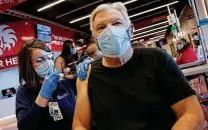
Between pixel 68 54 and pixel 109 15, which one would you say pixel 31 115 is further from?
pixel 68 54

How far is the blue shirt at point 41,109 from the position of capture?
1.81 m

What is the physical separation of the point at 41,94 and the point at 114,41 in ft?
1.89

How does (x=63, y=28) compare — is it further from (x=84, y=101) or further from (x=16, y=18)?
(x=84, y=101)

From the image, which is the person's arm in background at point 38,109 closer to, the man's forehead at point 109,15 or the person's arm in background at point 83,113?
the person's arm in background at point 83,113

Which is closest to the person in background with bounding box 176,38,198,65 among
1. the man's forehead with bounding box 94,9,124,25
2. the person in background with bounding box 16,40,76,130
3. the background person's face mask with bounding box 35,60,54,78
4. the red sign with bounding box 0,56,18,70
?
the red sign with bounding box 0,56,18,70

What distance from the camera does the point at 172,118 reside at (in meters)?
1.59

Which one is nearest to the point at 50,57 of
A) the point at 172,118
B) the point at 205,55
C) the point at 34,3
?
the point at 172,118

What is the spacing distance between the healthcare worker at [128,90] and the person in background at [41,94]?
0.69ft

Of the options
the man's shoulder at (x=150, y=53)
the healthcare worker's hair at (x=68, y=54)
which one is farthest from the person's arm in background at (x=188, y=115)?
the healthcare worker's hair at (x=68, y=54)

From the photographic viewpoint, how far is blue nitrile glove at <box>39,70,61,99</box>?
184 centimetres

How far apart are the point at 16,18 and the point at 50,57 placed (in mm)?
7355

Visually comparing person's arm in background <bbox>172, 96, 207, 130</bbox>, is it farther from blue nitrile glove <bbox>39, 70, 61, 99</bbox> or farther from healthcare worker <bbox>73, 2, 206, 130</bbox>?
blue nitrile glove <bbox>39, 70, 61, 99</bbox>

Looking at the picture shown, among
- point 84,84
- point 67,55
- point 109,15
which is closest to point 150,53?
point 109,15

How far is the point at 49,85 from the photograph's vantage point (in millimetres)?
1842
